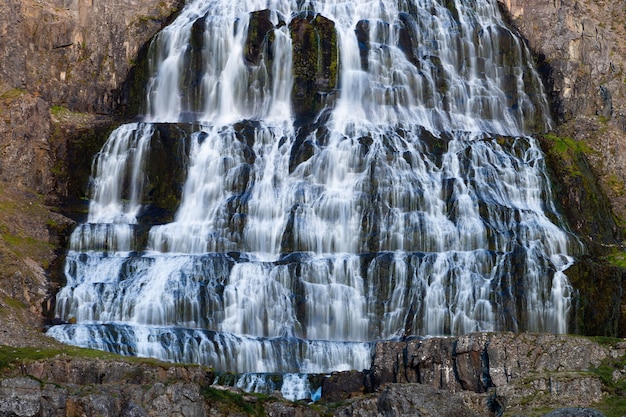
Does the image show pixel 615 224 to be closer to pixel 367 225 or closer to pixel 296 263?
pixel 367 225

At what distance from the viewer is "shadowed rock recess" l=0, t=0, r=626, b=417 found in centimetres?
5484

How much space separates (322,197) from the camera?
252ft

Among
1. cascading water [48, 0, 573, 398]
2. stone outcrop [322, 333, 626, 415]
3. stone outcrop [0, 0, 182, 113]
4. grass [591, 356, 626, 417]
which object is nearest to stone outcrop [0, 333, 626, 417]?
stone outcrop [322, 333, 626, 415]

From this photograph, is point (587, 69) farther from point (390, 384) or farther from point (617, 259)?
point (390, 384)

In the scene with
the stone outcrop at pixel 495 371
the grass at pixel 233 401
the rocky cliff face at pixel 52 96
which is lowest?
the grass at pixel 233 401

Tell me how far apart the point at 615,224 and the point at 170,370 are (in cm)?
3974

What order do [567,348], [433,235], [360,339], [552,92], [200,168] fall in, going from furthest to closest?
[552,92]
[200,168]
[433,235]
[360,339]
[567,348]

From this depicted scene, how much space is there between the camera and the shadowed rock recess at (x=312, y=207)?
54.8m

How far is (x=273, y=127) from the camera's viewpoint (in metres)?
83.9

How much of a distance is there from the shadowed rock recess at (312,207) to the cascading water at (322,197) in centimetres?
17

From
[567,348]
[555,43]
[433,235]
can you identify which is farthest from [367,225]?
[555,43]

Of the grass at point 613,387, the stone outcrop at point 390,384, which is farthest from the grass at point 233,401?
the grass at point 613,387

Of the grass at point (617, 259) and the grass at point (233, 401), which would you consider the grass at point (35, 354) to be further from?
the grass at point (617, 259)

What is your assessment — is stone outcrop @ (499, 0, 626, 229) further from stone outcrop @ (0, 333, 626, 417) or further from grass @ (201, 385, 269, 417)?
grass @ (201, 385, 269, 417)
